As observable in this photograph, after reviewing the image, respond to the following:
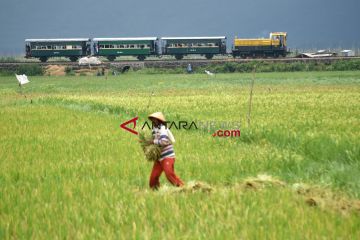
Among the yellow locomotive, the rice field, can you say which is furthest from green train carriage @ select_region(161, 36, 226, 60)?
the rice field

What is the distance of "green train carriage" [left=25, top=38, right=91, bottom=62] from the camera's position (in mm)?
59969

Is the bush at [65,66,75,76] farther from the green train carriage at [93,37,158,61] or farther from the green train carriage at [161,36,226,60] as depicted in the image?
the green train carriage at [161,36,226,60]

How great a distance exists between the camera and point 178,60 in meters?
62.6

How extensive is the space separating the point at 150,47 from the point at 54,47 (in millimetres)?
11400

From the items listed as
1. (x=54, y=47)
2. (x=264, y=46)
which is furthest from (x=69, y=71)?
(x=264, y=46)

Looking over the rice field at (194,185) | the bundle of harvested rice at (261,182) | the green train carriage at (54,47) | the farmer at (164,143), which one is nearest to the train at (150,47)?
the green train carriage at (54,47)

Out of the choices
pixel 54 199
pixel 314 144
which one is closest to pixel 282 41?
pixel 314 144

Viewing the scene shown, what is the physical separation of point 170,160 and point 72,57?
59482 millimetres

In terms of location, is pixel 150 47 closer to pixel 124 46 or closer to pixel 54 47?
pixel 124 46

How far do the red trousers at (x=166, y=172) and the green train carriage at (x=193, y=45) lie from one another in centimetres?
5530

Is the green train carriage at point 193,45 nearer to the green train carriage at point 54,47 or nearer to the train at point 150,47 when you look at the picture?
the train at point 150,47

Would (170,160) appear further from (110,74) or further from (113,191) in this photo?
(110,74)

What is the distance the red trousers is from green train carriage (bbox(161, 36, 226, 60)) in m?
55.3

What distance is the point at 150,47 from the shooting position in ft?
201
